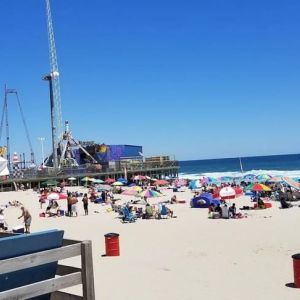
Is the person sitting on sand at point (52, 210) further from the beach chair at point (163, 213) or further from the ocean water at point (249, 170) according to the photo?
the ocean water at point (249, 170)

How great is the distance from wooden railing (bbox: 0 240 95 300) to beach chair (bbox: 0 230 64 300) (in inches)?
3.7

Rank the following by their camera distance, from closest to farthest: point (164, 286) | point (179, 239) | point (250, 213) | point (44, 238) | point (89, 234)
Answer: point (44, 238)
point (164, 286)
point (179, 239)
point (89, 234)
point (250, 213)

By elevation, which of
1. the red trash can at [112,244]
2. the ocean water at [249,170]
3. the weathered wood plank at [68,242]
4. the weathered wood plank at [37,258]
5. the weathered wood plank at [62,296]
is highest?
the ocean water at [249,170]

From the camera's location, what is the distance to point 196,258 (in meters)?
11.5

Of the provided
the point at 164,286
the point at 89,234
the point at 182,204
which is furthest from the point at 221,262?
the point at 182,204

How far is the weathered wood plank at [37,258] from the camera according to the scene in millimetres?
3883

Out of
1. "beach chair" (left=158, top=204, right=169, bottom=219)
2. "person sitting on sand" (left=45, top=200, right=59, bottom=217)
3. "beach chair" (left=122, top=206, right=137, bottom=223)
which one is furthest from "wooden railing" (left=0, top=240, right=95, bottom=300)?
"person sitting on sand" (left=45, top=200, right=59, bottom=217)

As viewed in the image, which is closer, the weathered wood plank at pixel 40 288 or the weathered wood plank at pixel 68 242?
the weathered wood plank at pixel 40 288

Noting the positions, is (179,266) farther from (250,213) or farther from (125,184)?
(125,184)

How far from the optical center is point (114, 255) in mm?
11961

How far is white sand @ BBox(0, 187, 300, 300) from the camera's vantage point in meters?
8.30

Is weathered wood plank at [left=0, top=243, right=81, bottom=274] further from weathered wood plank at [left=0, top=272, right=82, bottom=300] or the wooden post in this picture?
weathered wood plank at [left=0, top=272, right=82, bottom=300]

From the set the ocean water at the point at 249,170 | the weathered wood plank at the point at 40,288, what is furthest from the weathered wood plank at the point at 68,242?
the ocean water at the point at 249,170

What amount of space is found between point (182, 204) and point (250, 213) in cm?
737
